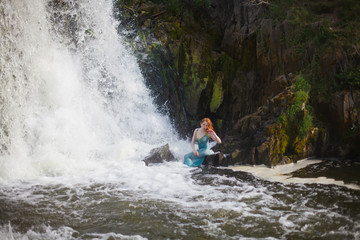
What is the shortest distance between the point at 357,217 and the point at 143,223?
3107mm

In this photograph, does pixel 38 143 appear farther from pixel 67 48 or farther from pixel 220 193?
pixel 220 193

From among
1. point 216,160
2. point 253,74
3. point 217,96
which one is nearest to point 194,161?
point 216,160

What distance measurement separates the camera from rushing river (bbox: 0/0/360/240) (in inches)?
188

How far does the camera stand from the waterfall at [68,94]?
8.68 metres

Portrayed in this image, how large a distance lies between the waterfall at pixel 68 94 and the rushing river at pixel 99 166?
0.03 metres

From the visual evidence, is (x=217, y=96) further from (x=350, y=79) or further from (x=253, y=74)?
(x=350, y=79)

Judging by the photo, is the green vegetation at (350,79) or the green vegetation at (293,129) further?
the green vegetation at (350,79)

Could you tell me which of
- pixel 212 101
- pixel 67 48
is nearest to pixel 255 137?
pixel 212 101

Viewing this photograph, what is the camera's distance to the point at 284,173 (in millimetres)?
7402

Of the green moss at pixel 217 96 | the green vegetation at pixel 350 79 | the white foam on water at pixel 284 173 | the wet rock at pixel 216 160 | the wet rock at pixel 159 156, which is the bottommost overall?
the white foam on water at pixel 284 173

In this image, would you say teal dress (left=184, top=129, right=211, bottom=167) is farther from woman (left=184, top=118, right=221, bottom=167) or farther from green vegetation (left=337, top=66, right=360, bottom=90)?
green vegetation (left=337, top=66, right=360, bottom=90)

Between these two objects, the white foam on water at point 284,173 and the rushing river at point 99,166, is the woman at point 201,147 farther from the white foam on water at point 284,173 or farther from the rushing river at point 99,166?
the white foam on water at point 284,173

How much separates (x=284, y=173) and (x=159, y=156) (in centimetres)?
339

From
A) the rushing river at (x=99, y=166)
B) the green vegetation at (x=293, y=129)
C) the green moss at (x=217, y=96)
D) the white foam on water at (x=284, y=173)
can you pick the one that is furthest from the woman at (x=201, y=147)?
the green moss at (x=217, y=96)
